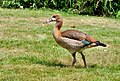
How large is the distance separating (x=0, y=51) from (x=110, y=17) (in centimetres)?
720

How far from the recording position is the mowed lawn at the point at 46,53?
6887 millimetres

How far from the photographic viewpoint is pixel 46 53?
8609 mm

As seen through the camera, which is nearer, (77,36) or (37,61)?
(77,36)

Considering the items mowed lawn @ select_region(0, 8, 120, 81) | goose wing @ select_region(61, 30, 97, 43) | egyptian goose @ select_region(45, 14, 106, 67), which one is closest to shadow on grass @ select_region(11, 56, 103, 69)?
mowed lawn @ select_region(0, 8, 120, 81)

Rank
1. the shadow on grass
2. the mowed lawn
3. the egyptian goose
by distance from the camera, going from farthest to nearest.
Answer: the shadow on grass, the egyptian goose, the mowed lawn

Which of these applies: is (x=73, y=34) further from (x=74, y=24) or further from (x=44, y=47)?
(x=74, y=24)

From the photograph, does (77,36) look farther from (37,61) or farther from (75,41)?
(37,61)

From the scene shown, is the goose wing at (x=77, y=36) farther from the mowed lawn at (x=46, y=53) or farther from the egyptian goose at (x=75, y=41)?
the mowed lawn at (x=46, y=53)

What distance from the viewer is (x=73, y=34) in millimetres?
7590

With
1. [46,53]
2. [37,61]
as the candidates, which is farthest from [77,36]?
[46,53]

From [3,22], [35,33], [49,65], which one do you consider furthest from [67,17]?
[49,65]

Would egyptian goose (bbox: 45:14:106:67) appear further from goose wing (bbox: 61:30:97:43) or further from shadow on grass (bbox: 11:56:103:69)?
shadow on grass (bbox: 11:56:103:69)

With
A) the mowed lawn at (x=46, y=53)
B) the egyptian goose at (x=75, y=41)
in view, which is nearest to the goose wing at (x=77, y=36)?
the egyptian goose at (x=75, y=41)

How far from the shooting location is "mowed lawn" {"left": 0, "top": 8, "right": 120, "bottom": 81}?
6.89 meters
